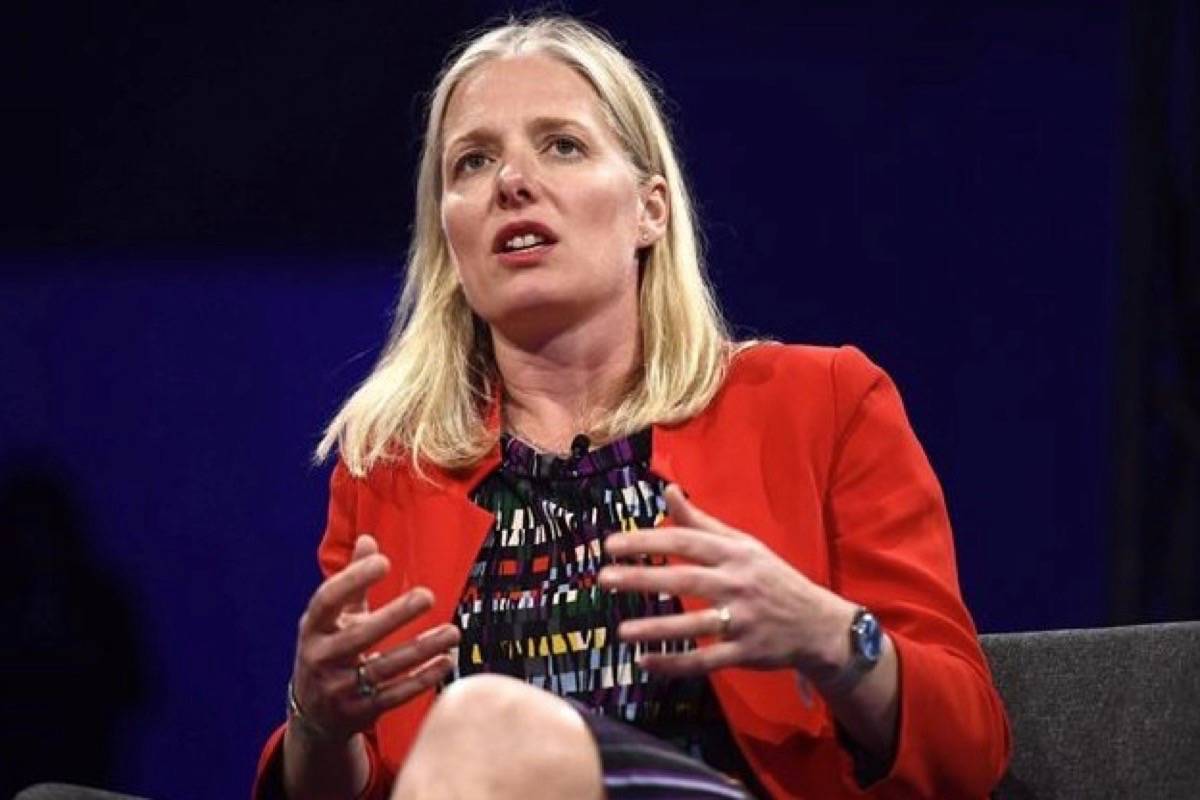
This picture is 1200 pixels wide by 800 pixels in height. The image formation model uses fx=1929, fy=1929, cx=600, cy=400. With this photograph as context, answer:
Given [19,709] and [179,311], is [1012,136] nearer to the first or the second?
[179,311]

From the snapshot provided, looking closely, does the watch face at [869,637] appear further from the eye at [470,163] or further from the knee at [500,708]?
the eye at [470,163]

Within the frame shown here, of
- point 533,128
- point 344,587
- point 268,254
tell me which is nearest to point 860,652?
point 344,587

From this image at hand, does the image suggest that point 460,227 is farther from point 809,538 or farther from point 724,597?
point 724,597

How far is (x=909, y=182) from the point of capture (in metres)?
3.16

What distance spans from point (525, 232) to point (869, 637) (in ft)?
1.77

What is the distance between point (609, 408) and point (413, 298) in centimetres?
34

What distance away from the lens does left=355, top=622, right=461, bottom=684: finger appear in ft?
4.93

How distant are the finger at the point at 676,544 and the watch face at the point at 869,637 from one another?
177 mm

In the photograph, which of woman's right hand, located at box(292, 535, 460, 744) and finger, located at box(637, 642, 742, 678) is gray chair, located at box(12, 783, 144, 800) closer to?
woman's right hand, located at box(292, 535, 460, 744)

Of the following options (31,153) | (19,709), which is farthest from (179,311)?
(19,709)

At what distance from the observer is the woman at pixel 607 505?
1.55 meters

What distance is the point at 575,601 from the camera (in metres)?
1.76

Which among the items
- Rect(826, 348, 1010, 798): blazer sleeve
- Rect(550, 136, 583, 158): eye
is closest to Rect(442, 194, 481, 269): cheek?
Rect(550, 136, 583, 158): eye

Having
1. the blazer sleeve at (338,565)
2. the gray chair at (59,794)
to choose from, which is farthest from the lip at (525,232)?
the gray chair at (59,794)
